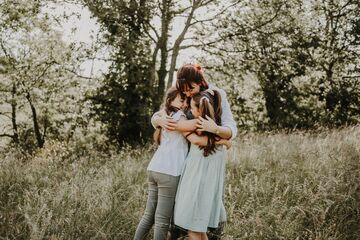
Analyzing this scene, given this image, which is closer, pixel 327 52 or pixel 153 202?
pixel 153 202

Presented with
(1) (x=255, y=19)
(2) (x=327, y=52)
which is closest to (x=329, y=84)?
(2) (x=327, y=52)

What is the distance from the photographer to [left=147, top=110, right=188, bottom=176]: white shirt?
369 centimetres

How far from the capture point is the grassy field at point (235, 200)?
14.6 ft

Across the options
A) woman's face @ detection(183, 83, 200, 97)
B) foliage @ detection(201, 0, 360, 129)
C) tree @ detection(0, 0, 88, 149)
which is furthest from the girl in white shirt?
tree @ detection(0, 0, 88, 149)

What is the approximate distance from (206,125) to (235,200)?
202cm

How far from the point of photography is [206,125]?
3.57 metres

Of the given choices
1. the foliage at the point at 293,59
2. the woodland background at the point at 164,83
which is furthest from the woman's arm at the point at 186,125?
the foliage at the point at 293,59

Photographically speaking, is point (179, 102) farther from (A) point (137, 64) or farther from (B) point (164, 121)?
(A) point (137, 64)

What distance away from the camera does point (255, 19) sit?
14.2 metres

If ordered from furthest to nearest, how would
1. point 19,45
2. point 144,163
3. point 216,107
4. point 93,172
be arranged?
point 19,45
point 144,163
point 93,172
point 216,107

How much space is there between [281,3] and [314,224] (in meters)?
10.5

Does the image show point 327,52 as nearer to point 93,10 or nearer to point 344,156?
point 93,10

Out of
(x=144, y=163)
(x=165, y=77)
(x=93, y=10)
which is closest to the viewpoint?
(x=144, y=163)

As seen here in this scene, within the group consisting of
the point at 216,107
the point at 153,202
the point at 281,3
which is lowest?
the point at 153,202
